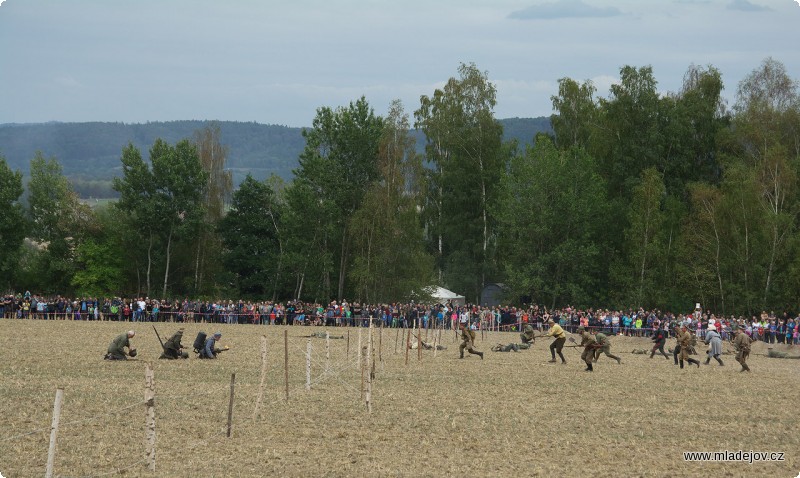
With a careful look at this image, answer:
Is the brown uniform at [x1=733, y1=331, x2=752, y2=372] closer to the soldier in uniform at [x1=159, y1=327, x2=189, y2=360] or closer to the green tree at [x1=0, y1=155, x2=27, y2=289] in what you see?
the soldier in uniform at [x1=159, y1=327, x2=189, y2=360]

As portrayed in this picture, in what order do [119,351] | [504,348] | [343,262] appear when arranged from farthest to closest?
[343,262] < [504,348] < [119,351]

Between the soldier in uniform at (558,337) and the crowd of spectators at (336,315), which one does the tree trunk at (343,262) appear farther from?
the soldier in uniform at (558,337)

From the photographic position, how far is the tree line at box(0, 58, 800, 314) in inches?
2450

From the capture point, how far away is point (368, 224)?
6562 centimetres

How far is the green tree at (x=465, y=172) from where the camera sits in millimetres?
71938

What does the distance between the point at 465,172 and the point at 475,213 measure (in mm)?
3622

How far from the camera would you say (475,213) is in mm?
74062

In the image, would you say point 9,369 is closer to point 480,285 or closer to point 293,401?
point 293,401

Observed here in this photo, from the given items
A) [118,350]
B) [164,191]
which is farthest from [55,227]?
[118,350]

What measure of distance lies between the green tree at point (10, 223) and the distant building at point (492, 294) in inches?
1230

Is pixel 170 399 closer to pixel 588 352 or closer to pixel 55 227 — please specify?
pixel 588 352

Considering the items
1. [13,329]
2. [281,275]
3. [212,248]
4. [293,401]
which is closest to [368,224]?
[281,275]

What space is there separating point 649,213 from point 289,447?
51034mm

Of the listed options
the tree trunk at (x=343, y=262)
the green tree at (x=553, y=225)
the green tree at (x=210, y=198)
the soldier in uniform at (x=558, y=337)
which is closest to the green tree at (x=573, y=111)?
the green tree at (x=553, y=225)
